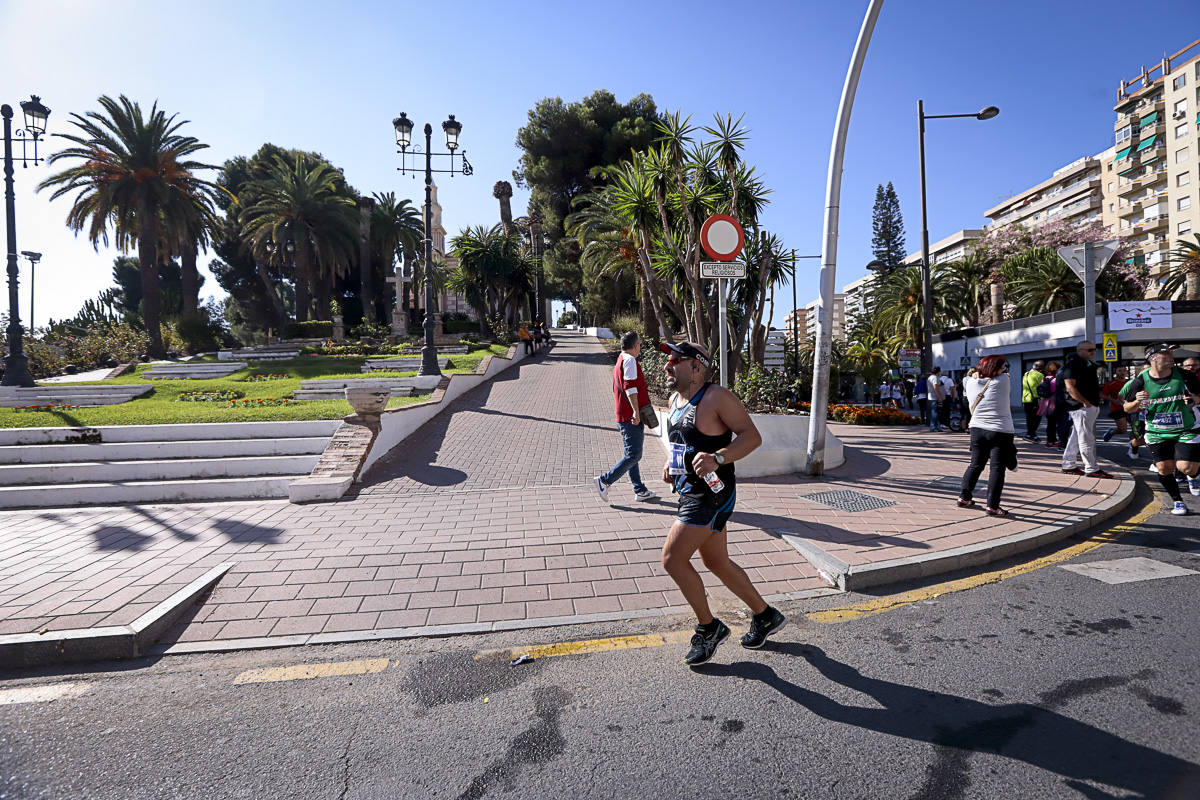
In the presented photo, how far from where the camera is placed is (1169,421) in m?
5.88

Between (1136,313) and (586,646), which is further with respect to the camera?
(1136,313)

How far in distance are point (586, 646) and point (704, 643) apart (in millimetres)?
701

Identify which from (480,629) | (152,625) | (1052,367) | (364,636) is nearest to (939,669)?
(480,629)

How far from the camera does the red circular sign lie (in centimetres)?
689

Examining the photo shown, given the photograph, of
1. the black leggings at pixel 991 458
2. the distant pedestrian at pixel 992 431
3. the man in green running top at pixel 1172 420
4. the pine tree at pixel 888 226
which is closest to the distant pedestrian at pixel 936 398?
the man in green running top at pixel 1172 420

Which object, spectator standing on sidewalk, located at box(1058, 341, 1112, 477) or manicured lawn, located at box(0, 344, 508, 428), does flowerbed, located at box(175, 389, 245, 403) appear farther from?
spectator standing on sidewalk, located at box(1058, 341, 1112, 477)

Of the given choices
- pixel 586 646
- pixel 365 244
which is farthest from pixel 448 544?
pixel 365 244

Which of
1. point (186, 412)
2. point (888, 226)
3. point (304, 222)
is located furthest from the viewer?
point (888, 226)

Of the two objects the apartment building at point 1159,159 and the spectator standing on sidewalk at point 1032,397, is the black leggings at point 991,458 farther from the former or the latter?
the apartment building at point 1159,159

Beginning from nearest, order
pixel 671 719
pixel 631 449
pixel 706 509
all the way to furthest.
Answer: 1. pixel 671 719
2. pixel 706 509
3. pixel 631 449

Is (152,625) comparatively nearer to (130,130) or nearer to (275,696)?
(275,696)

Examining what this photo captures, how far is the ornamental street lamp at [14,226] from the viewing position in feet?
48.9

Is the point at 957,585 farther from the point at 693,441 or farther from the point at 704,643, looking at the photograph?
the point at 693,441

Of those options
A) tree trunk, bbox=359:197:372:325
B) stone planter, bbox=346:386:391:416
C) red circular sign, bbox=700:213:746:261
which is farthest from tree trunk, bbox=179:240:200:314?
red circular sign, bbox=700:213:746:261
